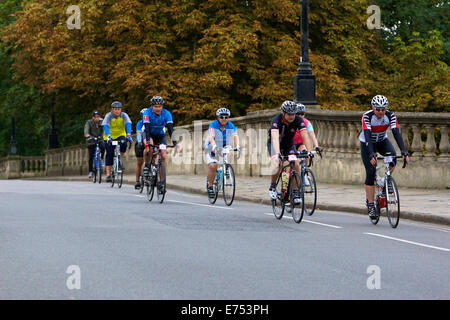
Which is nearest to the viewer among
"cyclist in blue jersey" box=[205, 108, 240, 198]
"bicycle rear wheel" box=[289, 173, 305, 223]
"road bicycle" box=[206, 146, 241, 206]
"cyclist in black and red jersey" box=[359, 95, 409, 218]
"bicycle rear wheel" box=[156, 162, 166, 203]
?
"cyclist in black and red jersey" box=[359, 95, 409, 218]

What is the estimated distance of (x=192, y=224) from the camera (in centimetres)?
1270

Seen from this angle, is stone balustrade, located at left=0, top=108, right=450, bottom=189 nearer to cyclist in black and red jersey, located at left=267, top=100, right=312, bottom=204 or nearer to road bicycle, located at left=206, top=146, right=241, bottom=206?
road bicycle, located at left=206, top=146, right=241, bottom=206

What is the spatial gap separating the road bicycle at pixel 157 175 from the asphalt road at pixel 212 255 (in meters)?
1.82

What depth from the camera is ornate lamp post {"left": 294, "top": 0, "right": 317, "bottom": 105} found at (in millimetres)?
20875

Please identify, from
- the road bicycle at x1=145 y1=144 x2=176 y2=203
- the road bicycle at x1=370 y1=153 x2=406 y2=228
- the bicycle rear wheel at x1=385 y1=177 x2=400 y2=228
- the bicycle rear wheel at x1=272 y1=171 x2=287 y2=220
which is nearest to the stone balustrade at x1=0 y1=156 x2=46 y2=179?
the road bicycle at x1=145 y1=144 x2=176 y2=203

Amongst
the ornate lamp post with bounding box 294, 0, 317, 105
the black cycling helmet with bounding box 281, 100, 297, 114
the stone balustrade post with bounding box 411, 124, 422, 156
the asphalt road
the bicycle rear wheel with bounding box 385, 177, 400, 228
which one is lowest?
the asphalt road

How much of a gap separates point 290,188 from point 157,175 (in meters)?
4.54

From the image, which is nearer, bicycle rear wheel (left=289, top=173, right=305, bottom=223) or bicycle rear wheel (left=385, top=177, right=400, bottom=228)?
bicycle rear wheel (left=385, top=177, right=400, bottom=228)

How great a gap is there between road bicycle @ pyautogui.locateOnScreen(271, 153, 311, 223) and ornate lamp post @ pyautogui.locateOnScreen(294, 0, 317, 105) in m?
7.38

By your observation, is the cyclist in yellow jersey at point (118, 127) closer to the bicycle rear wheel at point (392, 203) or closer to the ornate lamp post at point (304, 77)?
the ornate lamp post at point (304, 77)

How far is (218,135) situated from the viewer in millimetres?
16453

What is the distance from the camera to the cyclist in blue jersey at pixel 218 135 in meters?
16.1

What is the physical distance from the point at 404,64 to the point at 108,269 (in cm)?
2665
